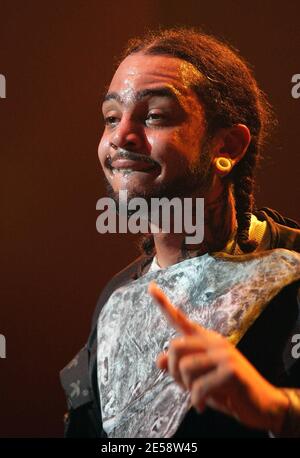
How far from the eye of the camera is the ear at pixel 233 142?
124cm

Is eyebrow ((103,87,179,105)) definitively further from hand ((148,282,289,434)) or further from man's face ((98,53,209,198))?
hand ((148,282,289,434))

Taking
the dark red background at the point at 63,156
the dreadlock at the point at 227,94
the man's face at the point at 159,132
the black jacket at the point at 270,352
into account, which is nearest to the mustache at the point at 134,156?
the man's face at the point at 159,132

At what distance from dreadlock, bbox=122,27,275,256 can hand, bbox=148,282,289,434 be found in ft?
1.12

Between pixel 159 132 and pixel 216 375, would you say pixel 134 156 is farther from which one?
pixel 216 375

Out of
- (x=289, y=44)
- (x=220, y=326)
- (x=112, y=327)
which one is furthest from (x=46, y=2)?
(x=220, y=326)

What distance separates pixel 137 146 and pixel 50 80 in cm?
68

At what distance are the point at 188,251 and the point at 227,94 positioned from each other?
271 mm

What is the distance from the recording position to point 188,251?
1.26 m

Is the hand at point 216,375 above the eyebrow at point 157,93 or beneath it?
beneath

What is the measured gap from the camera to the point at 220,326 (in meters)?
1.14

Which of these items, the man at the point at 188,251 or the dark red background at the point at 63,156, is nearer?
the man at the point at 188,251

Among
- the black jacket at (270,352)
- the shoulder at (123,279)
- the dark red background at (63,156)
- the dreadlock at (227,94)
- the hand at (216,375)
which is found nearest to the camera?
the hand at (216,375)

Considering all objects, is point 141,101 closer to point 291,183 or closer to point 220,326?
point 220,326

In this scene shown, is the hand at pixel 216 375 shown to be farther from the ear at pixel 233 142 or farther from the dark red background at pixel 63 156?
the dark red background at pixel 63 156
